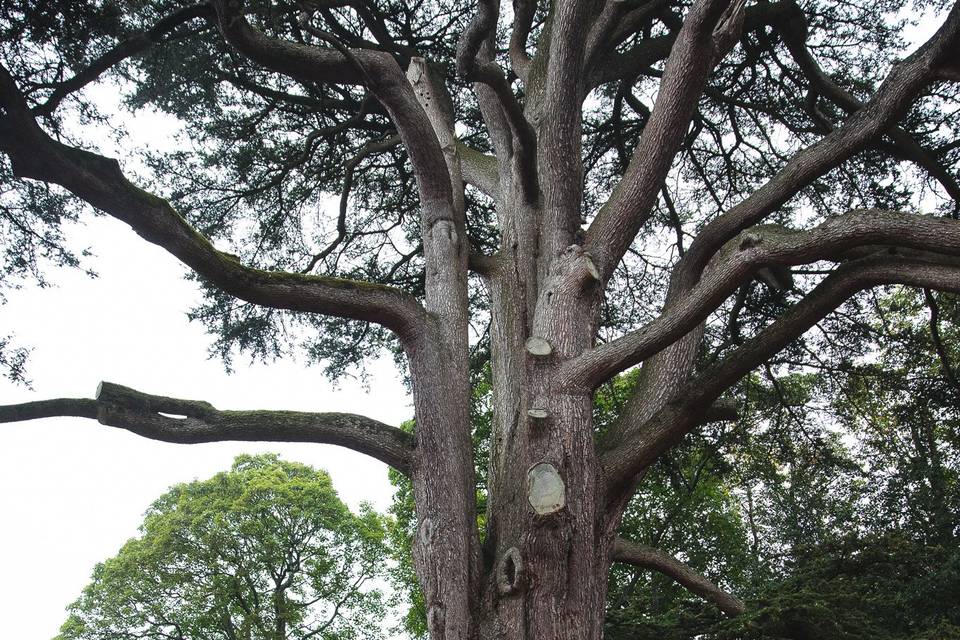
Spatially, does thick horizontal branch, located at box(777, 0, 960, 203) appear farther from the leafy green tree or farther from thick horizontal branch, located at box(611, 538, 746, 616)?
the leafy green tree

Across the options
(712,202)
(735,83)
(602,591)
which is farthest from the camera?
(712,202)

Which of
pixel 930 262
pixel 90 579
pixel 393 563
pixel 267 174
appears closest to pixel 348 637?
pixel 393 563

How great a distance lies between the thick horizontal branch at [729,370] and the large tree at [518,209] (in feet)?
0.05

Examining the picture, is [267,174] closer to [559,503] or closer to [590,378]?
[590,378]

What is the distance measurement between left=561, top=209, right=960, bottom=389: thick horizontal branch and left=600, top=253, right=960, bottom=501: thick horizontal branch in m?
0.17

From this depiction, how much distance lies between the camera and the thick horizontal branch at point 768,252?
132 inches

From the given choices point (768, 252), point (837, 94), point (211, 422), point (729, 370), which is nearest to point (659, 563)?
point (729, 370)

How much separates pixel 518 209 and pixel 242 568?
1411 centimetres

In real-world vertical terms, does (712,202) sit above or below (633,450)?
above

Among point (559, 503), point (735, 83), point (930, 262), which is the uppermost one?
point (735, 83)

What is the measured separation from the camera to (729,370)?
3.76 m

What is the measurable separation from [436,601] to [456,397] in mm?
1148

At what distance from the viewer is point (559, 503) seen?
3.27 meters

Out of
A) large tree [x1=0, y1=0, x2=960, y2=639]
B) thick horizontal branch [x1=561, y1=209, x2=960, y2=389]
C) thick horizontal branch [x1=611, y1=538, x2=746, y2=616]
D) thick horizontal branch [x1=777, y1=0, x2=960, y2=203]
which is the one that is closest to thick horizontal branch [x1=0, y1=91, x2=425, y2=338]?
large tree [x1=0, y1=0, x2=960, y2=639]
